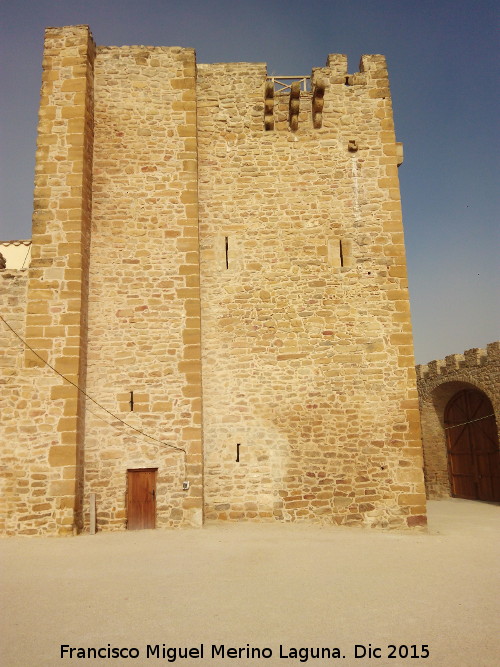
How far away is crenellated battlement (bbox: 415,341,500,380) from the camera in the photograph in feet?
46.6

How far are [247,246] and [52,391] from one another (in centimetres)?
474

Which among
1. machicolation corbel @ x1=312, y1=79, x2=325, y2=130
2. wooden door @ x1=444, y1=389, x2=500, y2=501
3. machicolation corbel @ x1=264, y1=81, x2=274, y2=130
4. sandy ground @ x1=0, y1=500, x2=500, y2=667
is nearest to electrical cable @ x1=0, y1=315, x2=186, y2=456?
sandy ground @ x1=0, y1=500, x2=500, y2=667

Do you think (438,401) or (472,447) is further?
(438,401)

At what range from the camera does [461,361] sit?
15398mm

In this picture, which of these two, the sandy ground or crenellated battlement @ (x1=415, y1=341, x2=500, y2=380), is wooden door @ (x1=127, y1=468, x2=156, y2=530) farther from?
crenellated battlement @ (x1=415, y1=341, x2=500, y2=380)

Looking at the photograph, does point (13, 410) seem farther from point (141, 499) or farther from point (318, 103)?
point (318, 103)

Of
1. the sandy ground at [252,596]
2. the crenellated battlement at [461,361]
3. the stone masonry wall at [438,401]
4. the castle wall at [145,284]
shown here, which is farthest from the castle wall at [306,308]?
the stone masonry wall at [438,401]

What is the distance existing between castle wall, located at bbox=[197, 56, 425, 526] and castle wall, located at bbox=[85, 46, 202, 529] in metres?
0.55

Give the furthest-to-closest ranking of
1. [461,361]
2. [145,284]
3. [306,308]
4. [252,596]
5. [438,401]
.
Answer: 1. [438,401]
2. [461,361]
3. [306,308]
4. [145,284]
5. [252,596]

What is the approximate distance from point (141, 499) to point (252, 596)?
167 inches

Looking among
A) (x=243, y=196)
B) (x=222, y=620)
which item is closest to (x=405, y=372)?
(x=243, y=196)

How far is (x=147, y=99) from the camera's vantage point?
35.3 ft

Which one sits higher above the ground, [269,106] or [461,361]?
[269,106]

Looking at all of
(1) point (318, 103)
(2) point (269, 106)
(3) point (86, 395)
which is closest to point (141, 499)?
(3) point (86, 395)
